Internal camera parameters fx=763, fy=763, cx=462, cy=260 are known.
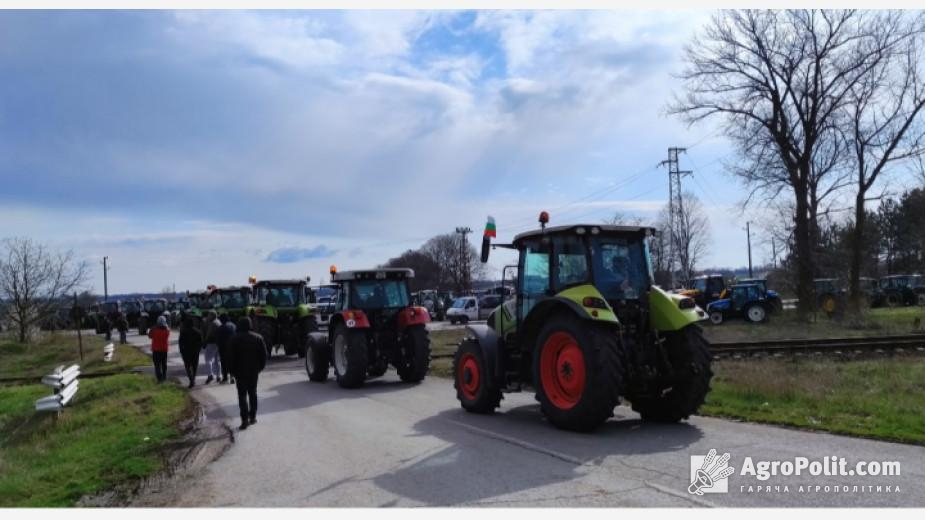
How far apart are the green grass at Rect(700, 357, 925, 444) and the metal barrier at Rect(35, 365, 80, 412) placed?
453 inches

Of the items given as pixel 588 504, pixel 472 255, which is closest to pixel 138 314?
pixel 472 255

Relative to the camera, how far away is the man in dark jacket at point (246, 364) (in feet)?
35.8

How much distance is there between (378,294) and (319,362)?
2.01 m

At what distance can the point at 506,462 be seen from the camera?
7.77 m

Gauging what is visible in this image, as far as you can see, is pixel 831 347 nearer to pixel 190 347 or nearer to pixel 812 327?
pixel 812 327

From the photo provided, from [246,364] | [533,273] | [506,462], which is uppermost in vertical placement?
[533,273]

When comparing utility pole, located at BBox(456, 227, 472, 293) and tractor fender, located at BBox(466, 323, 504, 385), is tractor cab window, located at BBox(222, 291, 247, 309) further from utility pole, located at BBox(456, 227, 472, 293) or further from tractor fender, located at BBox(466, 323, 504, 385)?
utility pole, located at BBox(456, 227, 472, 293)

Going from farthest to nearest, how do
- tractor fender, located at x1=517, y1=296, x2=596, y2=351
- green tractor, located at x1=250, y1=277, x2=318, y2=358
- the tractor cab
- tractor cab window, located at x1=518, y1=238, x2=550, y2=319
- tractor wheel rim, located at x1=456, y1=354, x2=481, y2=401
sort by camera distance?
the tractor cab
green tractor, located at x1=250, y1=277, x2=318, y2=358
tractor wheel rim, located at x1=456, y1=354, x2=481, y2=401
tractor cab window, located at x1=518, y1=238, x2=550, y2=319
tractor fender, located at x1=517, y1=296, x2=596, y2=351

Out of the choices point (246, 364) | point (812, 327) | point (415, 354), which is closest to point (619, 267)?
point (246, 364)

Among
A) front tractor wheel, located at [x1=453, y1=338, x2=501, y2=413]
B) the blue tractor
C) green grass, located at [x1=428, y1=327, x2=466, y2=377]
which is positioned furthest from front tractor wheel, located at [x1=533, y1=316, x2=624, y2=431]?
the blue tractor

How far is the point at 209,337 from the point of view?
17.3m

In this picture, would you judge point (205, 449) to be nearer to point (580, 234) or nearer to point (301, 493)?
point (301, 493)
